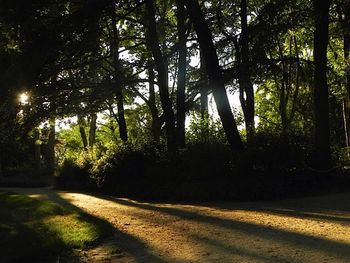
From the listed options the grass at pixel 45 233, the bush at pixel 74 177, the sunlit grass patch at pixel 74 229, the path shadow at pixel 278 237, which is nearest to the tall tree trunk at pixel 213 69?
the grass at pixel 45 233

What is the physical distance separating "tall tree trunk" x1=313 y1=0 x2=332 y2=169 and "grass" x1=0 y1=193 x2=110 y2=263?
8.12 m

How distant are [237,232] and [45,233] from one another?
12.1 feet

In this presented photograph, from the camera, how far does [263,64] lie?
61.0 ft

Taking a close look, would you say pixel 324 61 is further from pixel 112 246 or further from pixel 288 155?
pixel 112 246

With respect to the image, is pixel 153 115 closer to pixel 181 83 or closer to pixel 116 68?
pixel 116 68

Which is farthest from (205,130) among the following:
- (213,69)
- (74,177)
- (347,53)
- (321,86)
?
(347,53)

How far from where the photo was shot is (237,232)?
8.91m

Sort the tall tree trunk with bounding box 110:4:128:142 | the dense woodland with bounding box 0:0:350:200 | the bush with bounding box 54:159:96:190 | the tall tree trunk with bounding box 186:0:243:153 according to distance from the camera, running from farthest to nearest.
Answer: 1. the bush with bounding box 54:159:96:190
2. the tall tree trunk with bounding box 110:4:128:142
3. the tall tree trunk with bounding box 186:0:243:153
4. the dense woodland with bounding box 0:0:350:200

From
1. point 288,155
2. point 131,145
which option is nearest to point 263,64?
point 288,155

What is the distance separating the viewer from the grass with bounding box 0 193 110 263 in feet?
26.4

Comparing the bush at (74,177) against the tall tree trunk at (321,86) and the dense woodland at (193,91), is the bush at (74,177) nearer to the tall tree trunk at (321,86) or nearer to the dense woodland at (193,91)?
the dense woodland at (193,91)

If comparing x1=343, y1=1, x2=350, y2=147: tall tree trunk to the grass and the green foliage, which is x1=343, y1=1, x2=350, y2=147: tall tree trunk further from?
the grass

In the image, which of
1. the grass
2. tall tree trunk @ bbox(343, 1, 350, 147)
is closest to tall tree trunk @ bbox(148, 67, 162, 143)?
tall tree trunk @ bbox(343, 1, 350, 147)

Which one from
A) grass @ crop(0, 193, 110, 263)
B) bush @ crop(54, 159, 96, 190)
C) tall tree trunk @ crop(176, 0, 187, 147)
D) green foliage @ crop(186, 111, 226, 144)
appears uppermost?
tall tree trunk @ crop(176, 0, 187, 147)
